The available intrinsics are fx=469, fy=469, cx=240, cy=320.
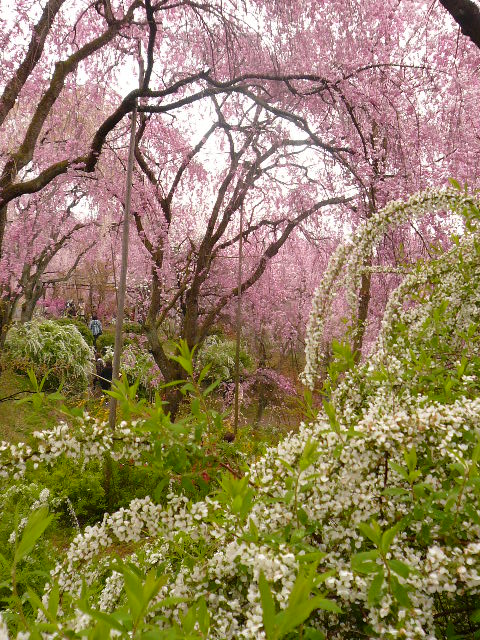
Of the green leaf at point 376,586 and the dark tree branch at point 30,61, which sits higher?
the dark tree branch at point 30,61

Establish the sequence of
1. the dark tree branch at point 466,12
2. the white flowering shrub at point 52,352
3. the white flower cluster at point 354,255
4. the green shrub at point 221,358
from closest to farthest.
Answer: the white flower cluster at point 354,255, the dark tree branch at point 466,12, the white flowering shrub at point 52,352, the green shrub at point 221,358

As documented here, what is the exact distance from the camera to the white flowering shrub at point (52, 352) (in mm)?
11297

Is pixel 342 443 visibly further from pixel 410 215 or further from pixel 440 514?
pixel 410 215

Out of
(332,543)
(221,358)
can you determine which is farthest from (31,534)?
(221,358)

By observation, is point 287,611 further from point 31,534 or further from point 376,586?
point 31,534

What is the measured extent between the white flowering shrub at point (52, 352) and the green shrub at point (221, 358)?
3.13 meters

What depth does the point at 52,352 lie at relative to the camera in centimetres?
1191

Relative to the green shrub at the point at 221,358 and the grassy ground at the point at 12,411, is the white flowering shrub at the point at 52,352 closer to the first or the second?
the grassy ground at the point at 12,411

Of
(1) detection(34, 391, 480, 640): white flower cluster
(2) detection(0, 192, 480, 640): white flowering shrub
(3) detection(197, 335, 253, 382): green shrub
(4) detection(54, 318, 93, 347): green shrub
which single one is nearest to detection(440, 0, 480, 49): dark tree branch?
(2) detection(0, 192, 480, 640): white flowering shrub

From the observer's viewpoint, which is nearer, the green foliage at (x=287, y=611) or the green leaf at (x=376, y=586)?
the green foliage at (x=287, y=611)

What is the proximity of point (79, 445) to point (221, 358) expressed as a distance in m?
12.2

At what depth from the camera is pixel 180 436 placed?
4.38 feet

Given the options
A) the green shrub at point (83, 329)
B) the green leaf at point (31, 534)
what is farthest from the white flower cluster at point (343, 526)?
the green shrub at point (83, 329)

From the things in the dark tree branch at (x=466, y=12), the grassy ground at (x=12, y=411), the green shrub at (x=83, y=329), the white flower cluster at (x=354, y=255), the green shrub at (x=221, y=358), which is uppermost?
the dark tree branch at (x=466, y=12)
